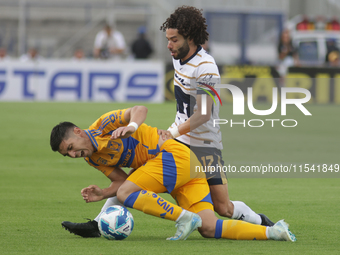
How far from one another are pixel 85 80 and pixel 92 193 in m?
14.8

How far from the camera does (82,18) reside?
2727cm

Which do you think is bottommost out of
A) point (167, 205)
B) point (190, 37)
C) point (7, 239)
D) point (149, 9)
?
point (7, 239)

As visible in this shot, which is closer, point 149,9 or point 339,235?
point 339,235

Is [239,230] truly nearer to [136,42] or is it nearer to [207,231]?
[207,231]

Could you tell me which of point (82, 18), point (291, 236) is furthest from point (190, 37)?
point (82, 18)

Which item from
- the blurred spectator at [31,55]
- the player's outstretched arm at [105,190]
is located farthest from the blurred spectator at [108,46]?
the player's outstretched arm at [105,190]

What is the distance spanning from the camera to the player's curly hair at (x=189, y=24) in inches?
197

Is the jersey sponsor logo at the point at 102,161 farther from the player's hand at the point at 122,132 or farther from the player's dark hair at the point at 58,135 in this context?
the player's hand at the point at 122,132

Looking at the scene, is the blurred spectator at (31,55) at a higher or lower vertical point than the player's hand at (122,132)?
higher

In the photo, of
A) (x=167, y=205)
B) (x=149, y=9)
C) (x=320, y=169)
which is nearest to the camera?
(x=167, y=205)

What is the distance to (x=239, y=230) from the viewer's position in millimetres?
4902

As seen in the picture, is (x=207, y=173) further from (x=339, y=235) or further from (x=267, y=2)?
(x=267, y=2)

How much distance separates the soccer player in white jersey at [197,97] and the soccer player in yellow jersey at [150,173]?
0.54 ft

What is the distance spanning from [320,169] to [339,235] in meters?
2.69
